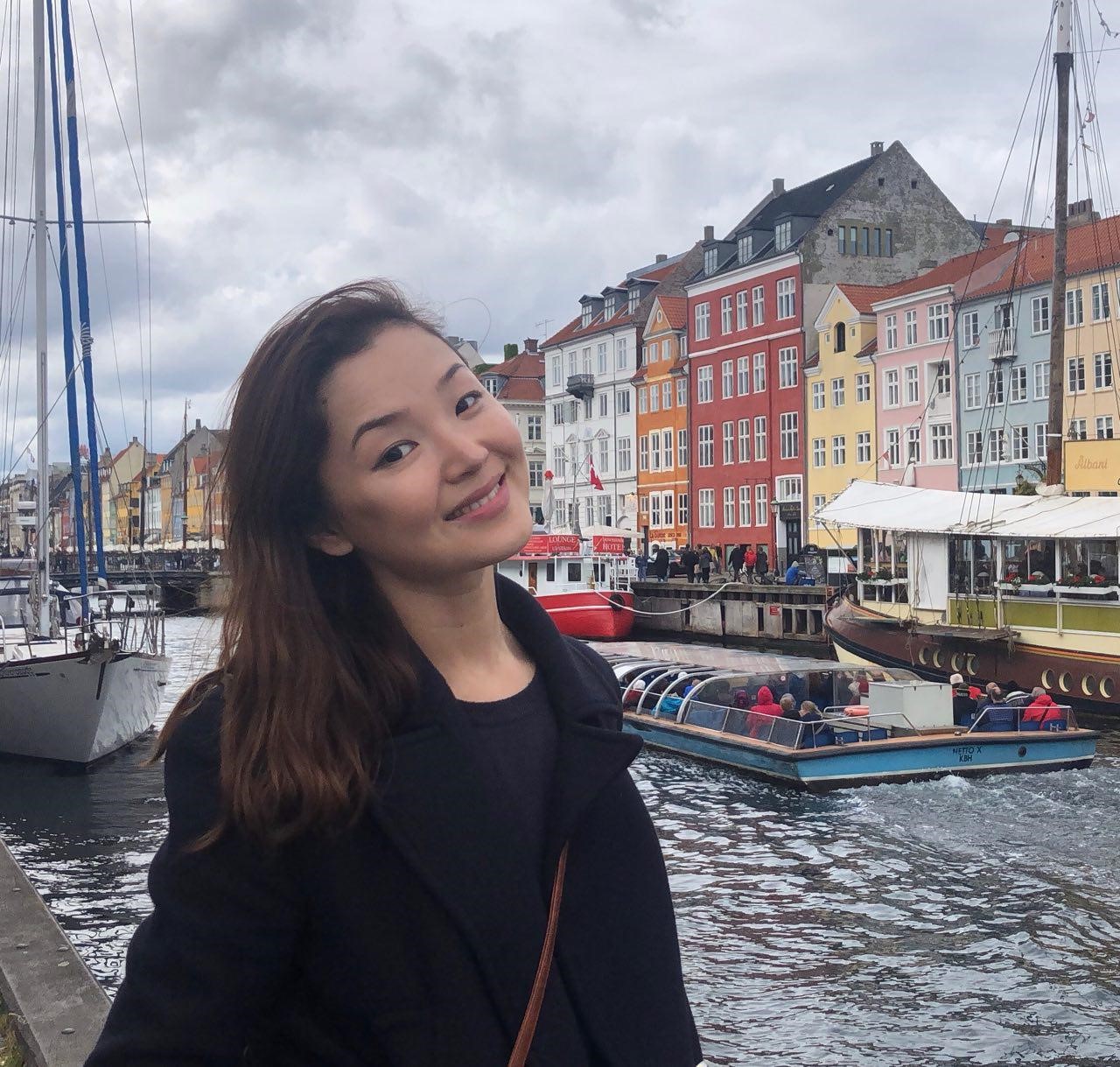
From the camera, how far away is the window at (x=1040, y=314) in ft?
130

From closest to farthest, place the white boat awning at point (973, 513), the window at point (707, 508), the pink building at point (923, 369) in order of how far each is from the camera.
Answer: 1. the white boat awning at point (973, 513)
2. the pink building at point (923, 369)
3. the window at point (707, 508)

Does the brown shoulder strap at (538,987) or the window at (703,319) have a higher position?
the window at (703,319)

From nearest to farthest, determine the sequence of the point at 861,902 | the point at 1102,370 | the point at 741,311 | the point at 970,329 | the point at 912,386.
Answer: the point at 861,902 → the point at 1102,370 → the point at 970,329 → the point at 912,386 → the point at 741,311

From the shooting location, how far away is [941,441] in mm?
43219

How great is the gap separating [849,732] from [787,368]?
111 feet

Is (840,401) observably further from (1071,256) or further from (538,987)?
(538,987)

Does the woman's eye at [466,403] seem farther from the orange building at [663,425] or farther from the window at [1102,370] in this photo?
the orange building at [663,425]

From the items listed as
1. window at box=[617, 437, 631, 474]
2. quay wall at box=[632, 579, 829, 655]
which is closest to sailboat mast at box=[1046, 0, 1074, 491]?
quay wall at box=[632, 579, 829, 655]

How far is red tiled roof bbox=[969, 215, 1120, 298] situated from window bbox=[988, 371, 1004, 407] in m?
2.52

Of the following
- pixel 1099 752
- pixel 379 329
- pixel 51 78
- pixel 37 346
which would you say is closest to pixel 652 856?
pixel 379 329

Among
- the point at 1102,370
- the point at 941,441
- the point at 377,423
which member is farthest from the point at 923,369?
the point at 377,423

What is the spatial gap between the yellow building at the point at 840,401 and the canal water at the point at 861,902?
1130 inches

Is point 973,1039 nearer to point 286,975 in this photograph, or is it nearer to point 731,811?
point 731,811

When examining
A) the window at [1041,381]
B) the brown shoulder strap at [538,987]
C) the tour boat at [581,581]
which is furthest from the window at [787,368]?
the brown shoulder strap at [538,987]
